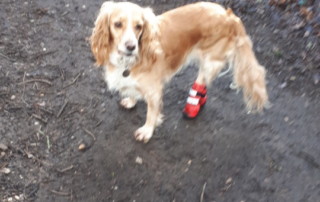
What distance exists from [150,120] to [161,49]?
26.3 inches

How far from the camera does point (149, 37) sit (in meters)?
3.30

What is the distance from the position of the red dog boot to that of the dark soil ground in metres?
0.12

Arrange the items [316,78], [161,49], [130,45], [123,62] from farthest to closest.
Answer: [316,78], [161,49], [123,62], [130,45]

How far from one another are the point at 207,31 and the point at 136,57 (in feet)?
2.25

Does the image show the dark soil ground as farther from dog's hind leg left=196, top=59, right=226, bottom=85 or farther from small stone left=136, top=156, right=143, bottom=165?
Answer: dog's hind leg left=196, top=59, right=226, bottom=85

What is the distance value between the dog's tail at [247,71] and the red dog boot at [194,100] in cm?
33

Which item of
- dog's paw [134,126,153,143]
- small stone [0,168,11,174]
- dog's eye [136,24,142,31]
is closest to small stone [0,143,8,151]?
small stone [0,168,11,174]

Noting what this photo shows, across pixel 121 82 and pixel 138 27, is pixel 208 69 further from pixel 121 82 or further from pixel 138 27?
pixel 138 27

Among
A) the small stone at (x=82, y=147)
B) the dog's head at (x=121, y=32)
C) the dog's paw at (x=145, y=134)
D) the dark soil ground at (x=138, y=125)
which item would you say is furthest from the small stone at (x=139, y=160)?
the dog's head at (x=121, y=32)

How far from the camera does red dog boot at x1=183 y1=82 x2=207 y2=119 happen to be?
3.99 meters

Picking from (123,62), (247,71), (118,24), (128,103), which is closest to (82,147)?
(128,103)

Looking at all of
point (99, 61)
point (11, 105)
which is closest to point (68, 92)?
point (11, 105)

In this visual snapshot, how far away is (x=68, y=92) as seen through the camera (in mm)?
4254

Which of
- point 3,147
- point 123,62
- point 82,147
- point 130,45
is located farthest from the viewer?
point 82,147
